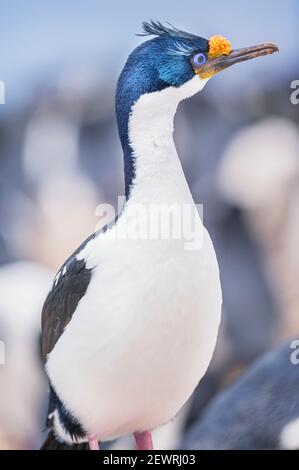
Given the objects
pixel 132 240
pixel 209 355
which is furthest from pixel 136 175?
pixel 209 355

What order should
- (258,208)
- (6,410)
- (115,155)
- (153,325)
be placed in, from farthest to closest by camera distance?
1. (258,208)
2. (115,155)
3. (6,410)
4. (153,325)

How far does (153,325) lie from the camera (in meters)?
0.98

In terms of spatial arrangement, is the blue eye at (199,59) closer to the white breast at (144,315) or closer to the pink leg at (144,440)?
the white breast at (144,315)

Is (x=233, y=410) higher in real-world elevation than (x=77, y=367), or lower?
lower

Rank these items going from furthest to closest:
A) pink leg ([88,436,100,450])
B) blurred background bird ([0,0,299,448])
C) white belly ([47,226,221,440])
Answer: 1. blurred background bird ([0,0,299,448])
2. pink leg ([88,436,100,450])
3. white belly ([47,226,221,440])

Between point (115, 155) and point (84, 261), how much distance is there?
19.8 inches

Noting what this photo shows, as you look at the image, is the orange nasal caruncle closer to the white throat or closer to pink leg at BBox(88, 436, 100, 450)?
the white throat

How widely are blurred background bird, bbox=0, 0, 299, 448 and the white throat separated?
0.81ft

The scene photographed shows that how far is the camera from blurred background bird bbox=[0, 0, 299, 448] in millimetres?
1274

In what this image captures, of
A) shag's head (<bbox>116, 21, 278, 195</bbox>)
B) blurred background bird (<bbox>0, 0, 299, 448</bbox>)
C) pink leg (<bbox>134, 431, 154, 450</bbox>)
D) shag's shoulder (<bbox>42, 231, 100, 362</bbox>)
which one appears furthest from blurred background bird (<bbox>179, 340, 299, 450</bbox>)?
shag's head (<bbox>116, 21, 278, 195</bbox>)

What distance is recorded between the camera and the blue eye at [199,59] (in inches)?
40.8

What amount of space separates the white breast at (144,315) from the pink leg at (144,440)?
66 mm

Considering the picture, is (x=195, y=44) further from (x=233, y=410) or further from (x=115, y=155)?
(x=233, y=410)

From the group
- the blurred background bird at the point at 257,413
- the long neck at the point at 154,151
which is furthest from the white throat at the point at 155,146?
the blurred background bird at the point at 257,413
